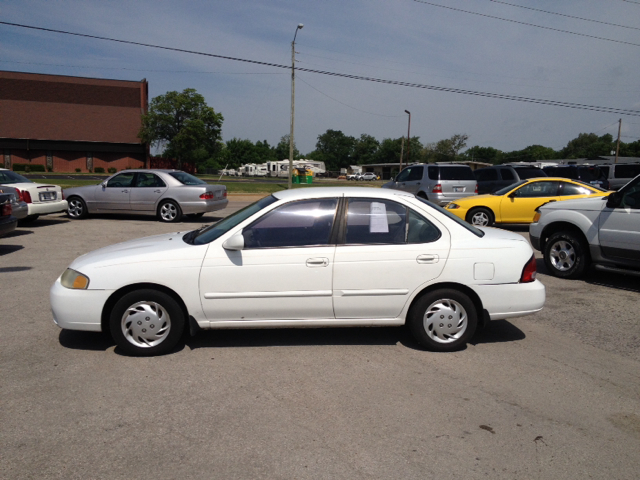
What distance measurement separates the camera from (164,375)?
14.3 ft

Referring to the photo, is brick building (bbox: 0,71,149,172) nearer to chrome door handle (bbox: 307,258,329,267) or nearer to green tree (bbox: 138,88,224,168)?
green tree (bbox: 138,88,224,168)

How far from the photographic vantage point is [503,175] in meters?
19.7

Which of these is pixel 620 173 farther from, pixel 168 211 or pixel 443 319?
pixel 443 319

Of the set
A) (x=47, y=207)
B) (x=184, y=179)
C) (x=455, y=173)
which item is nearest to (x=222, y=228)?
(x=47, y=207)

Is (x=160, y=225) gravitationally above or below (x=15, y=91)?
below

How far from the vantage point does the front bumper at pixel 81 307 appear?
4.64 meters

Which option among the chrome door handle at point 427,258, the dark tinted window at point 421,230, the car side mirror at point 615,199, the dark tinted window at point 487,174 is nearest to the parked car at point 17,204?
the dark tinted window at point 421,230

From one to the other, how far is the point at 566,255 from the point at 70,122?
200 feet

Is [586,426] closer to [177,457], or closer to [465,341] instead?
[465,341]

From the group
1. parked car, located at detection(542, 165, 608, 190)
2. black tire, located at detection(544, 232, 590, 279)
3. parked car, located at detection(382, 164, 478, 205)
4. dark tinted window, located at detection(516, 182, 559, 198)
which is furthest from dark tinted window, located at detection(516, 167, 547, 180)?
black tire, located at detection(544, 232, 590, 279)

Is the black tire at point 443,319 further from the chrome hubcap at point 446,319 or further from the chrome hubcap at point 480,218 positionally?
the chrome hubcap at point 480,218

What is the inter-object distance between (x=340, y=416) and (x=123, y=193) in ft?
41.8

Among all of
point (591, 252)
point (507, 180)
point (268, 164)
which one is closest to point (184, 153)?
point (268, 164)

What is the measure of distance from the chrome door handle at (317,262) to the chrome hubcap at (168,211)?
35.4ft
